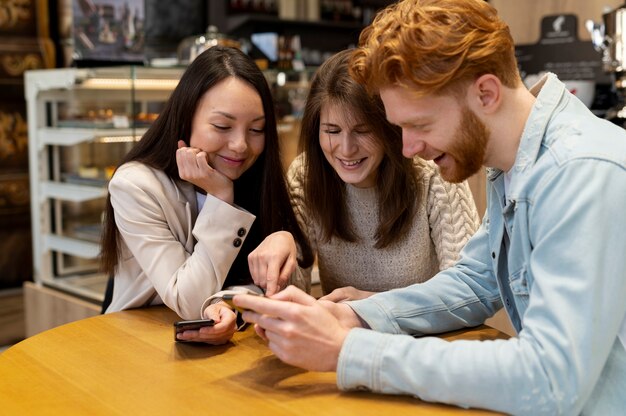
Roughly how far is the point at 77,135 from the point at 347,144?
1898mm

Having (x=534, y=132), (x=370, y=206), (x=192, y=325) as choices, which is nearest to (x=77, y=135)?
(x=370, y=206)

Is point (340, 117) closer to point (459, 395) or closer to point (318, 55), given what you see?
point (459, 395)

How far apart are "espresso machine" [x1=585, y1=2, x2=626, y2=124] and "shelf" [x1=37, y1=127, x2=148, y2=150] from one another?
6.48 feet

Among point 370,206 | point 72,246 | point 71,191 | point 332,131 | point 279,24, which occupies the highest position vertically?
point 279,24

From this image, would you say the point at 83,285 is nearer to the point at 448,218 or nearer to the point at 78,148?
the point at 78,148

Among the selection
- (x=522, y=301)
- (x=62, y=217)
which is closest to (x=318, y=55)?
(x=62, y=217)

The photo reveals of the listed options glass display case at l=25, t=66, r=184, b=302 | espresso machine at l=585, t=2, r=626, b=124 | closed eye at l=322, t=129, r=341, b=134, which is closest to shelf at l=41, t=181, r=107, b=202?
glass display case at l=25, t=66, r=184, b=302

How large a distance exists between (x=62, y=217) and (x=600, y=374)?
3081mm

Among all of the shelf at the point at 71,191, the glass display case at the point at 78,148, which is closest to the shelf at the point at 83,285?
the glass display case at the point at 78,148

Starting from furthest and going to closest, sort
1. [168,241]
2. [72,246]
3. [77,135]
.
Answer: [72,246]
[77,135]
[168,241]

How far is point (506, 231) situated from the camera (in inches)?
56.6

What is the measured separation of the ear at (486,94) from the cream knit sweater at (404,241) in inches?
32.6

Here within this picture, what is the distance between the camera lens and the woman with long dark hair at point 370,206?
2006mm

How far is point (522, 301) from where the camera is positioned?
1.38 m
